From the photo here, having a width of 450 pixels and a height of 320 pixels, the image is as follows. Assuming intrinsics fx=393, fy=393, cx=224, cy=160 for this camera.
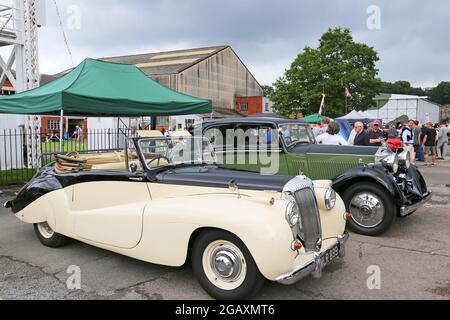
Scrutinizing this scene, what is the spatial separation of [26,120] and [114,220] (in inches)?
392

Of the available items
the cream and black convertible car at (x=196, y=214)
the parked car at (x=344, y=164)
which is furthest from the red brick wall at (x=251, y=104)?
the cream and black convertible car at (x=196, y=214)

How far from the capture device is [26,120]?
495 inches

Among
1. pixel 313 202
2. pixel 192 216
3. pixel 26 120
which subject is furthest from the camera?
pixel 26 120

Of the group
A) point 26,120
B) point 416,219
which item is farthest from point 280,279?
point 26,120

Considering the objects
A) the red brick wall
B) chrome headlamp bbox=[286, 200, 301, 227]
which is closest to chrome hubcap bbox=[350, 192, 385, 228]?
chrome headlamp bbox=[286, 200, 301, 227]

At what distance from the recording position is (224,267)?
3.50 m

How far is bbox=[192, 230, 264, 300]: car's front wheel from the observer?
11.1 feet

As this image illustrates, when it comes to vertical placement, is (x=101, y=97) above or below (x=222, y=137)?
above

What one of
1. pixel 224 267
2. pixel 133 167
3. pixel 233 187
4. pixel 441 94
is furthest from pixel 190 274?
pixel 441 94

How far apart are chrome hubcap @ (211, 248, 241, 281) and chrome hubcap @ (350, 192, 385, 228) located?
303cm

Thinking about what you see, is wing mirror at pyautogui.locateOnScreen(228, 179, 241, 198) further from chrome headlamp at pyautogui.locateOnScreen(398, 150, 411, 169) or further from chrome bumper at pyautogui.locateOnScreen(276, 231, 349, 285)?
chrome headlamp at pyautogui.locateOnScreen(398, 150, 411, 169)

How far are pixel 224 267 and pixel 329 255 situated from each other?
1.02 meters

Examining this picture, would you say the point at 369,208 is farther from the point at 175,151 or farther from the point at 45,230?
the point at 45,230

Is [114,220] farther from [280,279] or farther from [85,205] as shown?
[280,279]
